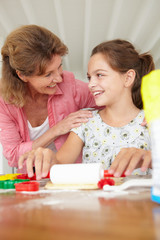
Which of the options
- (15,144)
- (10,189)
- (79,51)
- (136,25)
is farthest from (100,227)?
(79,51)

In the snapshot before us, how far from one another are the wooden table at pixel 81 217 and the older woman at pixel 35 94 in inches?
39.3

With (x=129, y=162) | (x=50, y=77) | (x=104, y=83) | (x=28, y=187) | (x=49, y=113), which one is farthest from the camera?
(x=49, y=113)

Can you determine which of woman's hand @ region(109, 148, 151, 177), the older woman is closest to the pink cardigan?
the older woman

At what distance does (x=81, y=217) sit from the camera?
416mm

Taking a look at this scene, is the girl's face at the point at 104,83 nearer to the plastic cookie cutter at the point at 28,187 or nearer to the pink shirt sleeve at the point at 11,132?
the pink shirt sleeve at the point at 11,132

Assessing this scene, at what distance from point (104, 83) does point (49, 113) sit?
1.60ft

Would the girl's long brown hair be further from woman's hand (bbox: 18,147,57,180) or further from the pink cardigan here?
woman's hand (bbox: 18,147,57,180)

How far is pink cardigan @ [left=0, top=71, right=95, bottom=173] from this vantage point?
5.72 ft

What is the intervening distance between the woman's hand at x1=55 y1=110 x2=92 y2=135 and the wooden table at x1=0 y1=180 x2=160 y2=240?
95cm

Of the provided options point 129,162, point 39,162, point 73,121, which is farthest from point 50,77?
point 129,162

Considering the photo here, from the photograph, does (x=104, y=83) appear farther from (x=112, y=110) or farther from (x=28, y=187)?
(x=28, y=187)

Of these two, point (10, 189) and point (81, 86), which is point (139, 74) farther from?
point (10, 189)

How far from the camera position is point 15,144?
1768 mm

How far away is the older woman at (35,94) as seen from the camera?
1.47 meters
